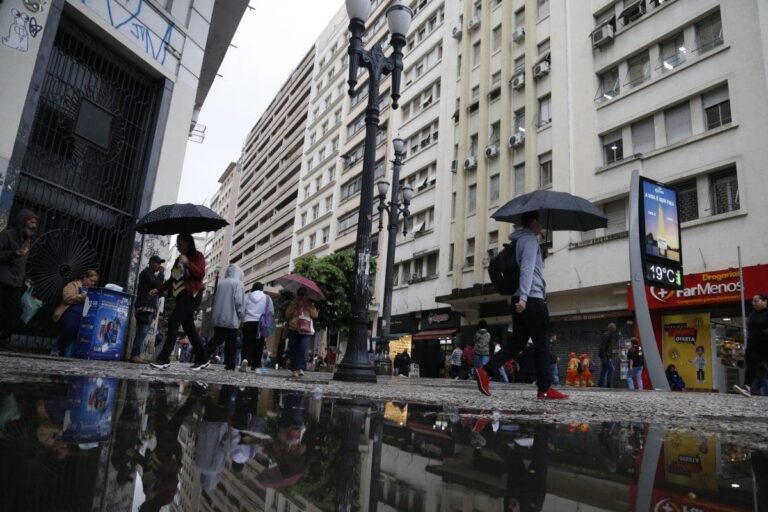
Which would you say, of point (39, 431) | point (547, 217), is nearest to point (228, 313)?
point (547, 217)

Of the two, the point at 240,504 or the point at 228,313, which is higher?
the point at 228,313

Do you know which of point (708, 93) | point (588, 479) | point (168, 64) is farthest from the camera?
point (708, 93)

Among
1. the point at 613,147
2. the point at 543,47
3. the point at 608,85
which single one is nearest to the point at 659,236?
the point at 613,147

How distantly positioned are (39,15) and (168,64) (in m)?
2.78

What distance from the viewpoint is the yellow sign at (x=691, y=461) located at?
1.38m

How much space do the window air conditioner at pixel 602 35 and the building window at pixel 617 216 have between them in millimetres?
6468

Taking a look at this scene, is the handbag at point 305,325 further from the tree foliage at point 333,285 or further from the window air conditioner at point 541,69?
the tree foliage at point 333,285

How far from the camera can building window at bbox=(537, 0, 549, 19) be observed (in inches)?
953

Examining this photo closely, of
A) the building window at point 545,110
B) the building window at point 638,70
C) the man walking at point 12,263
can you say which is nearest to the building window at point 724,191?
the building window at point 638,70

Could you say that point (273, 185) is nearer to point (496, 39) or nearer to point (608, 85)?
point (496, 39)

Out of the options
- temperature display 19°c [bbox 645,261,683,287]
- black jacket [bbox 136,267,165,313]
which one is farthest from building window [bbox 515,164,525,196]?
black jacket [bbox 136,267,165,313]

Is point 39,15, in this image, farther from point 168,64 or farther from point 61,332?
point 61,332

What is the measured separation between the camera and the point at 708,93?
55.8 ft

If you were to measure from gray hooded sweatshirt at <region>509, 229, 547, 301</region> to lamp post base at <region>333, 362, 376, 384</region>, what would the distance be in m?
3.02
